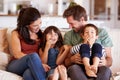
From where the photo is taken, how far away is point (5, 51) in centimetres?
234

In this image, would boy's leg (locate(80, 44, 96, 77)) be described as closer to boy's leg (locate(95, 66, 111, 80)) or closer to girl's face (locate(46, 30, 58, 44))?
boy's leg (locate(95, 66, 111, 80))

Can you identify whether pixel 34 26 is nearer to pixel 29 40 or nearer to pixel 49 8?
pixel 29 40

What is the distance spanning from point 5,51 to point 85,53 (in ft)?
2.73

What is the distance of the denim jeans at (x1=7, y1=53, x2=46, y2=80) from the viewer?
5.94ft

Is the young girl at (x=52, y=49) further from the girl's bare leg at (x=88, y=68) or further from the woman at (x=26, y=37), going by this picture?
the girl's bare leg at (x=88, y=68)

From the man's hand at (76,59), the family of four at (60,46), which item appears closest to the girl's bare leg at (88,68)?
the family of four at (60,46)

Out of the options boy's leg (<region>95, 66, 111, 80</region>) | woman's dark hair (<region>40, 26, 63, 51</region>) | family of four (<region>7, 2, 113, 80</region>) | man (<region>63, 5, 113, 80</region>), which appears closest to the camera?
boy's leg (<region>95, 66, 111, 80</region>)

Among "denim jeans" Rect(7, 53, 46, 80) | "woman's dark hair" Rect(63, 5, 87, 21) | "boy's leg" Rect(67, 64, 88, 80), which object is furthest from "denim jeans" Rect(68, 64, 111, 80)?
"woman's dark hair" Rect(63, 5, 87, 21)

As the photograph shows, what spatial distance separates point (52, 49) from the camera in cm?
219

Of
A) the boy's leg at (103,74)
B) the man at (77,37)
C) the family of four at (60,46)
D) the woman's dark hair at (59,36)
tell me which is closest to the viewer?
the boy's leg at (103,74)

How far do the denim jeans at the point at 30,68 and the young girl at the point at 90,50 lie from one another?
13.3 inches

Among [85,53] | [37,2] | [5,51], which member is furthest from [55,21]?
[85,53]

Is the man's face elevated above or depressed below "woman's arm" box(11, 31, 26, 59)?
above

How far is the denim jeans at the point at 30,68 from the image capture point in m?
1.81
